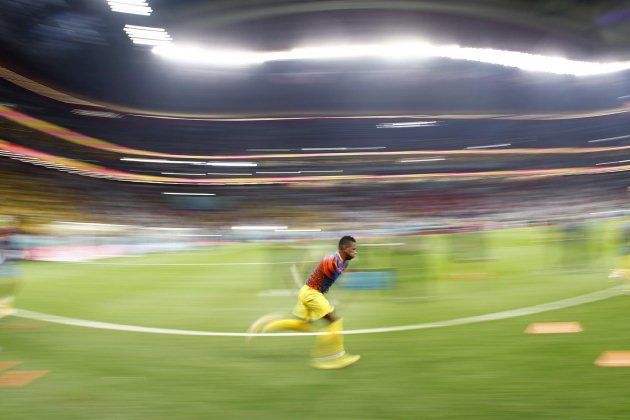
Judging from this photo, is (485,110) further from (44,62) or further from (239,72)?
(44,62)

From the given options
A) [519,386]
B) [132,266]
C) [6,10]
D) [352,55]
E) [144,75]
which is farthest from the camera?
[144,75]

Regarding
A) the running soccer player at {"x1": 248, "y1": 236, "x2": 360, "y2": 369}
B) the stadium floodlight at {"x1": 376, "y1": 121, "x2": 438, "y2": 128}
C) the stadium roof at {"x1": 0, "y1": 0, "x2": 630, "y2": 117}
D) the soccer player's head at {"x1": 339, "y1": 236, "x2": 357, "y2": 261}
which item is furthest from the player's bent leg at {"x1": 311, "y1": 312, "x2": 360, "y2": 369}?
the stadium floodlight at {"x1": 376, "y1": 121, "x2": 438, "y2": 128}

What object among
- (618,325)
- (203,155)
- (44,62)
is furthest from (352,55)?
(618,325)

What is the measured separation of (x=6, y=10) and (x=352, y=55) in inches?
925

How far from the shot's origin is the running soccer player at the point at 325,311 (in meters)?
5.17

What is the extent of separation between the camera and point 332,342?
5.30 metres

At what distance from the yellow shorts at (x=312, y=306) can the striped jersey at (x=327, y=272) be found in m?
0.06

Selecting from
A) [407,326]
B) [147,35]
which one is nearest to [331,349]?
[407,326]

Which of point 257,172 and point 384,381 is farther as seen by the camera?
point 257,172

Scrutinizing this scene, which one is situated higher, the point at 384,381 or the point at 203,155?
the point at 203,155

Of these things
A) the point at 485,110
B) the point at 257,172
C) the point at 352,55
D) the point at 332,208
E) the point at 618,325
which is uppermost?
the point at 352,55

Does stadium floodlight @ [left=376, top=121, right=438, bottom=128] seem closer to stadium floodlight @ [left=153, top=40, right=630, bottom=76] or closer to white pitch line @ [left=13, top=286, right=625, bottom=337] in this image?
stadium floodlight @ [left=153, top=40, right=630, bottom=76]

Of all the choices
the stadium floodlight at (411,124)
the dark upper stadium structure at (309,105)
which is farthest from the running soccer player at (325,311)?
the stadium floodlight at (411,124)

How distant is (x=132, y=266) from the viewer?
1620 centimetres
